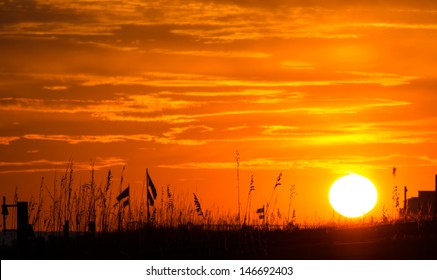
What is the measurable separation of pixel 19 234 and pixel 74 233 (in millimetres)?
4874

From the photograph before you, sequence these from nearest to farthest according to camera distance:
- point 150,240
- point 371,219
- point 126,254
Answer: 1. point 126,254
2. point 150,240
3. point 371,219

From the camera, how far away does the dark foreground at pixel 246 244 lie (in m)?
18.0

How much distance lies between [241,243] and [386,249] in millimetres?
2843

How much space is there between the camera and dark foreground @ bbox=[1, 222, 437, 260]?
59.1 ft

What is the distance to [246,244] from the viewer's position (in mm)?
19547

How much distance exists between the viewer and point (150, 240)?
21.0 m
